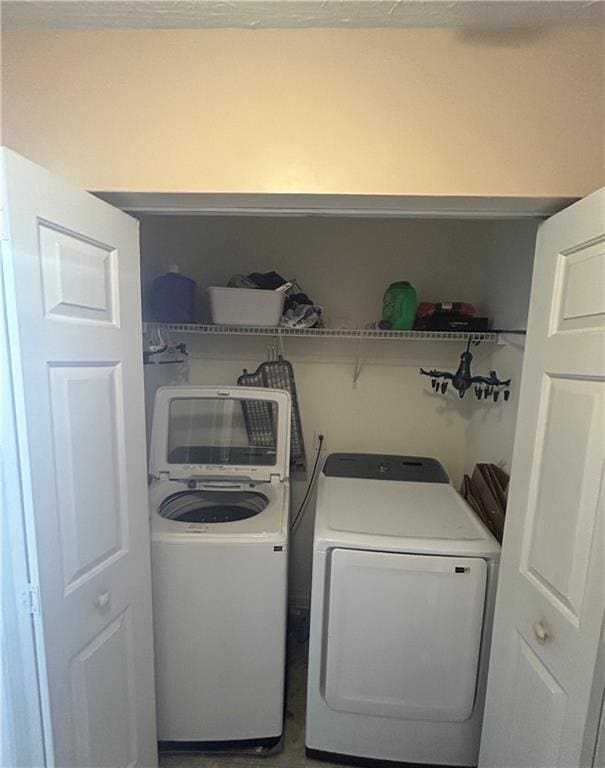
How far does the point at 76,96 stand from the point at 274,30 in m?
0.54

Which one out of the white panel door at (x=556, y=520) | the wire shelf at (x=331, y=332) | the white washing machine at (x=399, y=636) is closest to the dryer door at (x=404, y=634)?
the white washing machine at (x=399, y=636)

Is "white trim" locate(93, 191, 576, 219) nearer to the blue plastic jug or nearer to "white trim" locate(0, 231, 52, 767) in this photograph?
"white trim" locate(0, 231, 52, 767)

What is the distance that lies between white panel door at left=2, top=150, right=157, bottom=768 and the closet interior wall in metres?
→ 1.05

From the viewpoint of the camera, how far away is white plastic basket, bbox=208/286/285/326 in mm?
1939

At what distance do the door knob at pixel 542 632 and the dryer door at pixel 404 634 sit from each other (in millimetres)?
358

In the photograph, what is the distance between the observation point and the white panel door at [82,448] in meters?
0.83

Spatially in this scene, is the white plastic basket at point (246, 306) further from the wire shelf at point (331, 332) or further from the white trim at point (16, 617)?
the white trim at point (16, 617)

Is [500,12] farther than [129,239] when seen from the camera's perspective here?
No

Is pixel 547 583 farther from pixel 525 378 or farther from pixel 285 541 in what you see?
pixel 285 541

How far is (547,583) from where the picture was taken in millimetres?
1035

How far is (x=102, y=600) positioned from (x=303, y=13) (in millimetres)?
1625

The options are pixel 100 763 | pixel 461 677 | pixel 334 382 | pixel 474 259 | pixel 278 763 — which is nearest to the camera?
pixel 100 763

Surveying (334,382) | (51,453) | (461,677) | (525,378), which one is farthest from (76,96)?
(461,677)

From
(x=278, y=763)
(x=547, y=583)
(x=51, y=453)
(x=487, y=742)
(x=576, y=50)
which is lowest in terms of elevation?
(x=278, y=763)
